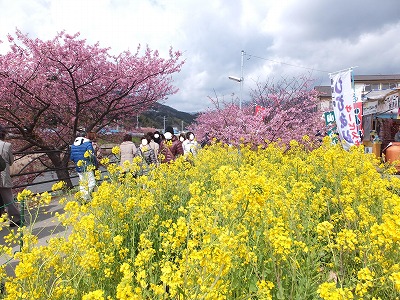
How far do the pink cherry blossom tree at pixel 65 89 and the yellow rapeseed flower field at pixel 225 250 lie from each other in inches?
224

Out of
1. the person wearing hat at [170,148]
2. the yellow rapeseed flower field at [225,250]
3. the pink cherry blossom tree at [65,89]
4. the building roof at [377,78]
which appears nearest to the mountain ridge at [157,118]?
the pink cherry blossom tree at [65,89]

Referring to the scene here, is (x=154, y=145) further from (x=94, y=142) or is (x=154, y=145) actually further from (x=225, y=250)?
(x=225, y=250)

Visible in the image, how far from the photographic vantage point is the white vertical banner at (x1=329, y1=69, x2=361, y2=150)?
7645 millimetres

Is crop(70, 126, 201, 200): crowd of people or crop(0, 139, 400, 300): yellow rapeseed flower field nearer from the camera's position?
crop(0, 139, 400, 300): yellow rapeseed flower field

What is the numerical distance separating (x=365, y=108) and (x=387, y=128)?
3.61m

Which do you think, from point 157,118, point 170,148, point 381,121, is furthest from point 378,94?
point 157,118

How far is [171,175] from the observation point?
4.46m

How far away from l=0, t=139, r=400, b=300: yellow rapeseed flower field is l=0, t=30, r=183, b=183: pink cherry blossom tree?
5702mm

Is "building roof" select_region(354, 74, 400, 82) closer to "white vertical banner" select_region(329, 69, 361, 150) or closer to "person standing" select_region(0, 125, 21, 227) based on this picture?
"white vertical banner" select_region(329, 69, 361, 150)

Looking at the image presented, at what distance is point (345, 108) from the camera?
7.81 metres

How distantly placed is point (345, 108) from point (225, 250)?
7310mm

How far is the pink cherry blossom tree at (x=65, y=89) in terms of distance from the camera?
803 centimetres

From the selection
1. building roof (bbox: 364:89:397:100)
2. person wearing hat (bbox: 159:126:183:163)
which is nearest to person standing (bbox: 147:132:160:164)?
person wearing hat (bbox: 159:126:183:163)

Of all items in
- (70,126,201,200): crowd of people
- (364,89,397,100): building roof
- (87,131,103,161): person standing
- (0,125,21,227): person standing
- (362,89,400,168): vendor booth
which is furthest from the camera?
(364,89,397,100): building roof
